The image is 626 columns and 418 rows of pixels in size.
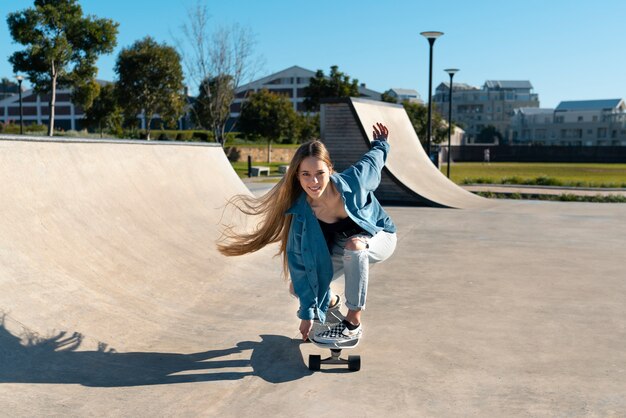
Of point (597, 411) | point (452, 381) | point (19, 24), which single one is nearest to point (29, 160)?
point (452, 381)

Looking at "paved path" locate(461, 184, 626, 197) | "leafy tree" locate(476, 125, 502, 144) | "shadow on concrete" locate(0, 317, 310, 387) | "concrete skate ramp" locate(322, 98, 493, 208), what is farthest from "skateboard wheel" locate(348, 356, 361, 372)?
"leafy tree" locate(476, 125, 502, 144)

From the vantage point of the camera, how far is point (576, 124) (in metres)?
104

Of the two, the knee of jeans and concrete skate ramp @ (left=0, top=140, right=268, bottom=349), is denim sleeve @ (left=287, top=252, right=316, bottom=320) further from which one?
concrete skate ramp @ (left=0, top=140, right=268, bottom=349)

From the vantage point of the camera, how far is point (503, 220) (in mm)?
11000

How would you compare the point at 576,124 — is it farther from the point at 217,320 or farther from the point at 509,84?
the point at 217,320

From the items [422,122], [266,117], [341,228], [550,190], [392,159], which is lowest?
[550,190]

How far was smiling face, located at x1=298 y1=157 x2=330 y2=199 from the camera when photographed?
3.45 metres

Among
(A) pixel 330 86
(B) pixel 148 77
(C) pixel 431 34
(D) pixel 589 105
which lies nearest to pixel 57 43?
(B) pixel 148 77

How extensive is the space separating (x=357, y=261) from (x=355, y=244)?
0.10 meters

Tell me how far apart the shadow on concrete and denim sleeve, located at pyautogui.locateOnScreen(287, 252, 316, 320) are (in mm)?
359

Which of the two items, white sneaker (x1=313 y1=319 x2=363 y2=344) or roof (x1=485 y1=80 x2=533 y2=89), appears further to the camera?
roof (x1=485 y1=80 x2=533 y2=89)

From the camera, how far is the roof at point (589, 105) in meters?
106

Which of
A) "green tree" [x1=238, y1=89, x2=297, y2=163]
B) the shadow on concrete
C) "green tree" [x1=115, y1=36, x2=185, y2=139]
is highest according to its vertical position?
"green tree" [x1=115, y1=36, x2=185, y2=139]

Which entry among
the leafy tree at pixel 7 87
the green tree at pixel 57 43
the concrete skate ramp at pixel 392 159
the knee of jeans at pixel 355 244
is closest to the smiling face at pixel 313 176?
the knee of jeans at pixel 355 244
